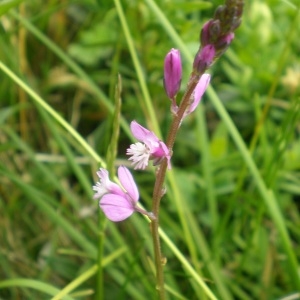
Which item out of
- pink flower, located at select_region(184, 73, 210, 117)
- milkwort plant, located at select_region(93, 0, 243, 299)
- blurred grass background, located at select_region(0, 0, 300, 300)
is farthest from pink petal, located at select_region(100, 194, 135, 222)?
blurred grass background, located at select_region(0, 0, 300, 300)

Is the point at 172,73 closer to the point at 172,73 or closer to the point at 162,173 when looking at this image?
the point at 172,73

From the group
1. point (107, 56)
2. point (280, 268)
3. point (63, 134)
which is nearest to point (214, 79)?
point (107, 56)

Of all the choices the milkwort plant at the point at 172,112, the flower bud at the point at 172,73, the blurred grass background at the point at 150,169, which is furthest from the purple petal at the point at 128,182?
the blurred grass background at the point at 150,169

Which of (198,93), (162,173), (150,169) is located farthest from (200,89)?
(150,169)

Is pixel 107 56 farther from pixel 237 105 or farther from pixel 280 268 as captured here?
pixel 280 268

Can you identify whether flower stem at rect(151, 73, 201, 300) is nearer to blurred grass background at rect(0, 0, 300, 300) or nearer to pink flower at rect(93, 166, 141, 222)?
pink flower at rect(93, 166, 141, 222)

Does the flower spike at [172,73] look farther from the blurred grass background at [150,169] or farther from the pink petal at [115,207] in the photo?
the blurred grass background at [150,169]
